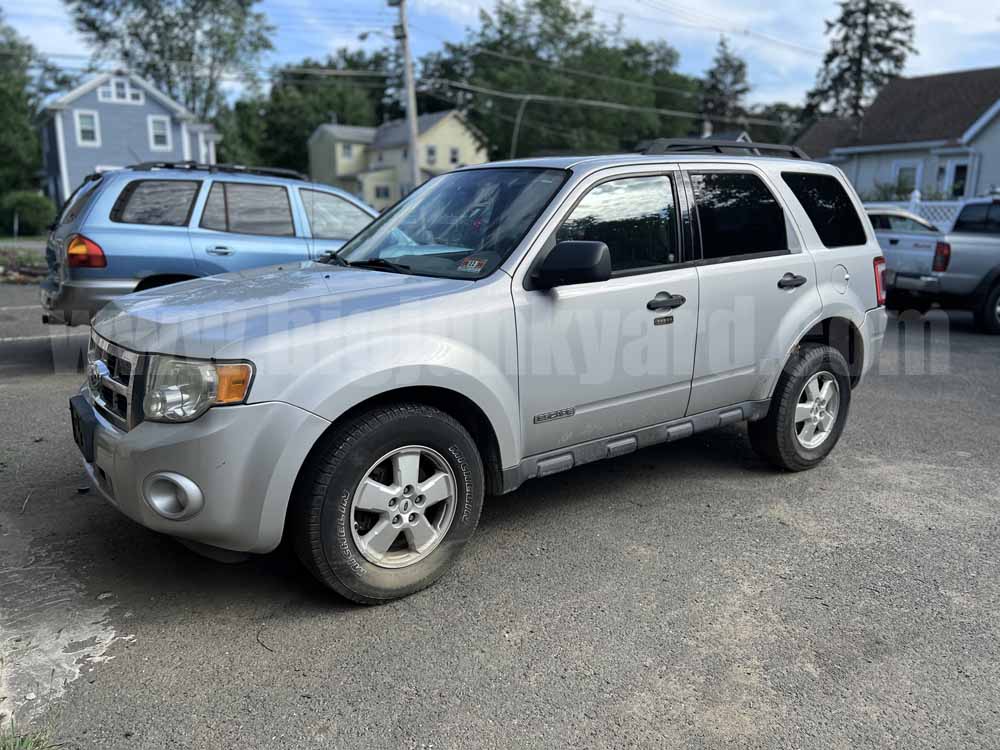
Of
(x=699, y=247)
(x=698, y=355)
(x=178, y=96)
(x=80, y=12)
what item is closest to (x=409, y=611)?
(x=698, y=355)

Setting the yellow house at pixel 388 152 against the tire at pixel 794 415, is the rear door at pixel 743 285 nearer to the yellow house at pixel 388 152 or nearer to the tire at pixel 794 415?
the tire at pixel 794 415

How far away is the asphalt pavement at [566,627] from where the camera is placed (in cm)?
264

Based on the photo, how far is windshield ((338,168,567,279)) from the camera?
3771mm

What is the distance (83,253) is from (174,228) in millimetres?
805

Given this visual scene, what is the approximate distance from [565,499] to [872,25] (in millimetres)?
58882

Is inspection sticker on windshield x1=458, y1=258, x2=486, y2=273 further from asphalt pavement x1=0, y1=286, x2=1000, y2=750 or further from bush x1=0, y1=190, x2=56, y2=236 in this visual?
bush x1=0, y1=190, x2=56, y2=236

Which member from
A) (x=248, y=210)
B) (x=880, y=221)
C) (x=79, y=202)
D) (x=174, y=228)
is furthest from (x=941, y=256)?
(x=79, y=202)

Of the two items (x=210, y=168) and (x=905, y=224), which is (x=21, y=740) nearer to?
(x=210, y=168)

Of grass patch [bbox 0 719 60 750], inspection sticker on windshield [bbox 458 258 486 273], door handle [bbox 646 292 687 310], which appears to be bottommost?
grass patch [bbox 0 719 60 750]

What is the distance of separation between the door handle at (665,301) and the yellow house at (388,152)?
167 ft

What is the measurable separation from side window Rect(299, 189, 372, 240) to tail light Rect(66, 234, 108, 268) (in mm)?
1997

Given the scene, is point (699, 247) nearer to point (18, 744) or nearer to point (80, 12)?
point (18, 744)

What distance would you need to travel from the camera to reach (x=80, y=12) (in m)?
49.0

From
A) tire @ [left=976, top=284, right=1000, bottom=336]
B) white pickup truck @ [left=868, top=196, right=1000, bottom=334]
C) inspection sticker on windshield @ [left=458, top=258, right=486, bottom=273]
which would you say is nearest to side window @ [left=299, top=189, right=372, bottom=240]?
inspection sticker on windshield @ [left=458, top=258, right=486, bottom=273]
